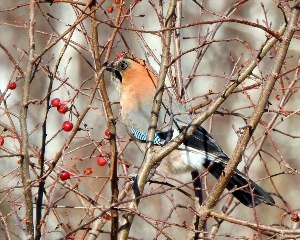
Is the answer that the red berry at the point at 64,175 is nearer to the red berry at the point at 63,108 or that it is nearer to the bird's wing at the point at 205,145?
the red berry at the point at 63,108

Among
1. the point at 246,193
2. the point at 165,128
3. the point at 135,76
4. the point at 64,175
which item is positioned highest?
the point at 135,76

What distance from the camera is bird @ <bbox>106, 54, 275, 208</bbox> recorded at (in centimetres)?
487

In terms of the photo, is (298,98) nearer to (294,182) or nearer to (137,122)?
(294,182)

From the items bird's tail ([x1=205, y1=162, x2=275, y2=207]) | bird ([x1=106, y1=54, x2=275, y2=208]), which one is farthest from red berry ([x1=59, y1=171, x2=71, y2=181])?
bird's tail ([x1=205, y1=162, x2=275, y2=207])

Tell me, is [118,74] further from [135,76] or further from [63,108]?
[63,108]

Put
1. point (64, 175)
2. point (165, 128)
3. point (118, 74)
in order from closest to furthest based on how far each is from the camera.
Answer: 1. point (64, 175)
2. point (165, 128)
3. point (118, 74)

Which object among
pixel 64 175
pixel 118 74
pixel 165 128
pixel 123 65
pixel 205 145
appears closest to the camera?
pixel 64 175

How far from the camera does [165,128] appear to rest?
4.83 metres

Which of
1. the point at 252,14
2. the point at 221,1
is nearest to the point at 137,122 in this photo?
the point at 252,14

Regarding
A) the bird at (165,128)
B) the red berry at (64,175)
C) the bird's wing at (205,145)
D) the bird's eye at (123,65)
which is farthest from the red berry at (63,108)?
the bird's eye at (123,65)

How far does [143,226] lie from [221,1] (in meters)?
5.96

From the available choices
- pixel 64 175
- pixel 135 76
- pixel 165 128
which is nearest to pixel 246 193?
pixel 165 128

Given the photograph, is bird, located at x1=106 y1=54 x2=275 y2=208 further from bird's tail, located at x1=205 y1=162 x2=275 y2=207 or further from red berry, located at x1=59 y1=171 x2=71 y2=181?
red berry, located at x1=59 y1=171 x2=71 y2=181

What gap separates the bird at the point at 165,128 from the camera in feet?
16.0
